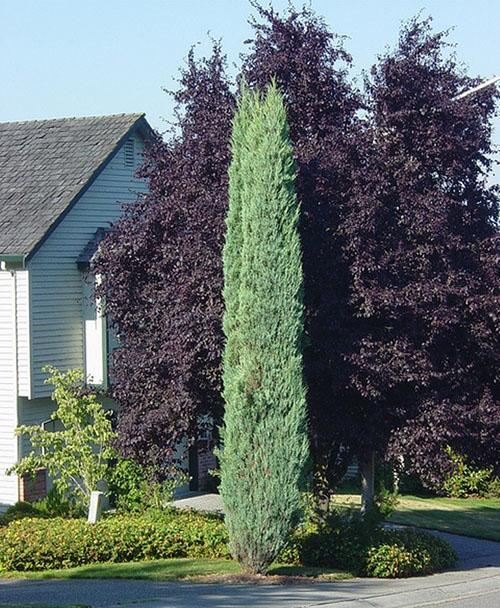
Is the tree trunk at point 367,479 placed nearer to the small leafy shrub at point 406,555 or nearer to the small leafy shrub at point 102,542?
the small leafy shrub at point 406,555

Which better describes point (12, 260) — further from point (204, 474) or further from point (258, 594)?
point (258, 594)

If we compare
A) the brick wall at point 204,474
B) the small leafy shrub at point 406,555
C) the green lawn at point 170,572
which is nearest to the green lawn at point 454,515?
the small leafy shrub at point 406,555

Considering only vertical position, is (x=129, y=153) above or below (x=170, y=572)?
above

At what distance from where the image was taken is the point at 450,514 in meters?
23.7

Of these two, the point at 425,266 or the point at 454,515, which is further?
the point at 454,515

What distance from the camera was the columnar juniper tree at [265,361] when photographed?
15.4 meters

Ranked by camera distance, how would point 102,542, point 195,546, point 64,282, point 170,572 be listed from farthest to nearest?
point 64,282, point 195,546, point 102,542, point 170,572

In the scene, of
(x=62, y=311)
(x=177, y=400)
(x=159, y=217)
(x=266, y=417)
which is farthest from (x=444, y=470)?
(x=62, y=311)

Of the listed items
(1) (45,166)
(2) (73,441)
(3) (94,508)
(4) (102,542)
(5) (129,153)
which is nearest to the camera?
(4) (102,542)

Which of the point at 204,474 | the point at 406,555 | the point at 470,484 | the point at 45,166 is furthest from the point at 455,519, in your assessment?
the point at 45,166

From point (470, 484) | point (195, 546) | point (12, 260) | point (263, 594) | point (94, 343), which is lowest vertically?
point (263, 594)

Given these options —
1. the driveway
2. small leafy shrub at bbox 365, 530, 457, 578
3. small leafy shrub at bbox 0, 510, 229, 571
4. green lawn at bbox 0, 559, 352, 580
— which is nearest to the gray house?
small leafy shrub at bbox 0, 510, 229, 571

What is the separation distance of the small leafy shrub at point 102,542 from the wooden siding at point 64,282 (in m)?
4.77

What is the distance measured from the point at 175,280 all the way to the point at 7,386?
20.3 feet
